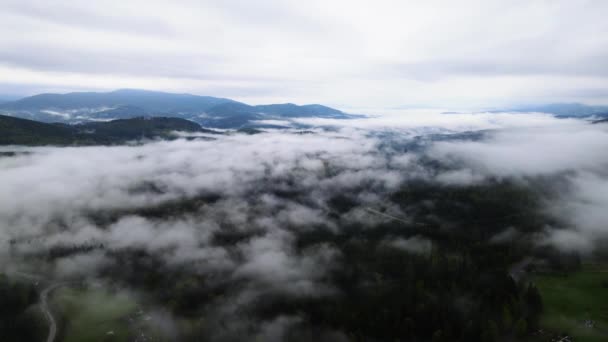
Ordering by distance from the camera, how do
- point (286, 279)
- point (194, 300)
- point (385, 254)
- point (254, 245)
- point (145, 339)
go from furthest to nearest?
point (254, 245)
point (385, 254)
point (286, 279)
point (194, 300)
point (145, 339)

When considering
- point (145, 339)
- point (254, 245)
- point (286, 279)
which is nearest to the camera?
point (145, 339)

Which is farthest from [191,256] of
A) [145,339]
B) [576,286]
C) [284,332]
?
[576,286]

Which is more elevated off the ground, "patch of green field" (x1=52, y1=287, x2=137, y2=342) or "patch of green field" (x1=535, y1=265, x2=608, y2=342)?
"patch of green field" (x1=535, y1=265, x2=608, y2=342)

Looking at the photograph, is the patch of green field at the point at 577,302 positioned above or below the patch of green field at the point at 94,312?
above

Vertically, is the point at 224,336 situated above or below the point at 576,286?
below

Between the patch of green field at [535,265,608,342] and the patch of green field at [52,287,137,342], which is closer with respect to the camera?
the patch of green field at [535,265,608,342]

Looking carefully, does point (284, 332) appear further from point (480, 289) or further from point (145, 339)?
point (480, 289)
